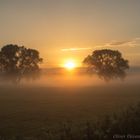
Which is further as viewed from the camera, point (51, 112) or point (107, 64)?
point (107, 64)

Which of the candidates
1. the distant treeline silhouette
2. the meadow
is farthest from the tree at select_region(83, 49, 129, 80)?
the meadow

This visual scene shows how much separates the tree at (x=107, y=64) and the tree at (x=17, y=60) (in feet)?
49.7

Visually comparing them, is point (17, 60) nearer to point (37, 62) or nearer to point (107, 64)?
point (37, 62)

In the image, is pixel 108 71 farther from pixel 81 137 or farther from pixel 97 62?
pixel 81 137

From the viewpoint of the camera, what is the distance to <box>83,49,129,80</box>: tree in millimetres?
93438

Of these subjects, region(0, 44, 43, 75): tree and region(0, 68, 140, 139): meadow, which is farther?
region(0, 44, 43, 75): tree

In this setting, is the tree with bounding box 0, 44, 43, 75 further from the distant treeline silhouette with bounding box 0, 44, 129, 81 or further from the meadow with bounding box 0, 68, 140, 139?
the meadow with bounding box 0, 68, 140, 139

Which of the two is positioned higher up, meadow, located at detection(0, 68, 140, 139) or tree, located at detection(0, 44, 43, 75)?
tree, located at detection(0, 44, 43, 75)

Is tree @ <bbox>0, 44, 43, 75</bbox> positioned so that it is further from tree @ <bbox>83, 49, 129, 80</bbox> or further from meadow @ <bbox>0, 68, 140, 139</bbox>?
meadow @ <bbox>0, 68, 140, 139</bbox>

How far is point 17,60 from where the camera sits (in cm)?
9069

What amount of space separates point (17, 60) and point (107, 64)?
25.0m

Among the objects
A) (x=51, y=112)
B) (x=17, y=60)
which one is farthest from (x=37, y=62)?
(x=51, y=112)

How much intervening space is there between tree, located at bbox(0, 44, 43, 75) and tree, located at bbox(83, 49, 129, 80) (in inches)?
596

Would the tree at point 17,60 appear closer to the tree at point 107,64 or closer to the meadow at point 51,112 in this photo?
the tree at point 107,64
